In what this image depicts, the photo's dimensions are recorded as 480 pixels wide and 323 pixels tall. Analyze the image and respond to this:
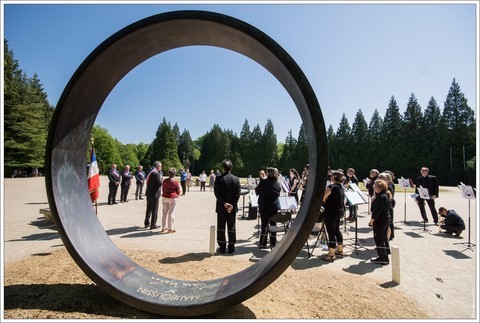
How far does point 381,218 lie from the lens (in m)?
6.74

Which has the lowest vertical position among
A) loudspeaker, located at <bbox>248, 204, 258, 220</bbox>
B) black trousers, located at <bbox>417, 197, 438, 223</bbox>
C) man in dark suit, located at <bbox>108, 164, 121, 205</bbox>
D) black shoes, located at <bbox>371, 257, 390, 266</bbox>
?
black shoes, located at <bbox>371, 257, 390, 266</bbox>

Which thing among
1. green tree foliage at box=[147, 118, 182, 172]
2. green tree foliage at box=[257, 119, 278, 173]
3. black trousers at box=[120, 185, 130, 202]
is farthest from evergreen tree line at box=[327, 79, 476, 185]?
black trousers at box=[120, 185, 130, 202]

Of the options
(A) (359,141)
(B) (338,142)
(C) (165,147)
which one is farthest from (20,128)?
(A) (359,141)

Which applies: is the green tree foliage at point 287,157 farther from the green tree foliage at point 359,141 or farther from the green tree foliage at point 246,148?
the green tree foliage at point 359,141

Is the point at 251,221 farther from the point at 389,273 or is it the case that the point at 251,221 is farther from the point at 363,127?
the point at 363,127

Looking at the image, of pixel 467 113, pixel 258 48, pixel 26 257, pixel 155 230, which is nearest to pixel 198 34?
pixel 258 48

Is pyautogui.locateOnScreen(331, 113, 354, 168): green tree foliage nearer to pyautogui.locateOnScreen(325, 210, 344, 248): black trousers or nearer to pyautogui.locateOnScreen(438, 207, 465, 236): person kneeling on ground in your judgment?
pyautogui.locateOnScreen(438, 207, 465, 236): person kneeling on ground

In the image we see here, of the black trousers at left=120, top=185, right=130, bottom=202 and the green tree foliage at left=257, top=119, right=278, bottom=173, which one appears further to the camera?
the green tree foliage at left=257, top=119, right=278, bottom=173

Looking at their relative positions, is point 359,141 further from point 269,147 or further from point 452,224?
point 452,224

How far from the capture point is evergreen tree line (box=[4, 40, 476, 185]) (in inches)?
1658

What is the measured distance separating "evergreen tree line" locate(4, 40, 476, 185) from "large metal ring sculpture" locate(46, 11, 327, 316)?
45679mm

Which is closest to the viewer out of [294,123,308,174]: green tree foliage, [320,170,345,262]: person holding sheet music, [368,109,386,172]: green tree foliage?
[320,170,345,262]: person holding sheet music

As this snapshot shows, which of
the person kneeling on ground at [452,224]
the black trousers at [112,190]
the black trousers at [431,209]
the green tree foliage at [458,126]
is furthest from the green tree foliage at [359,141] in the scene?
the black trousers at [112,190]

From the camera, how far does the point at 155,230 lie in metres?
10.0
